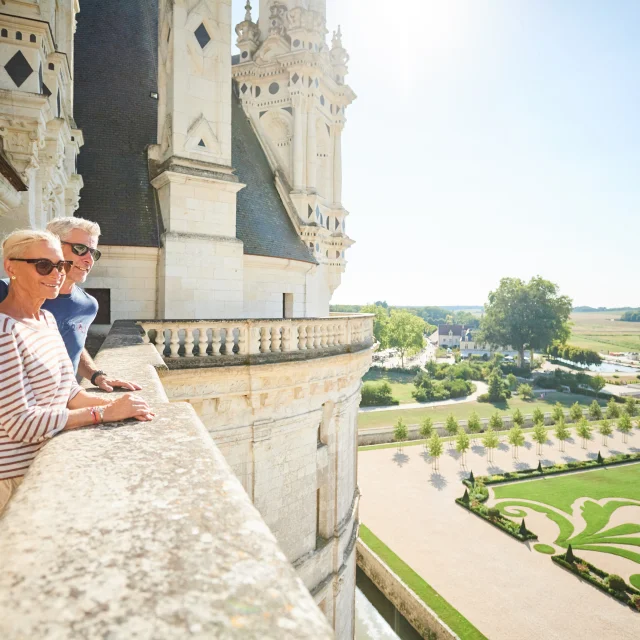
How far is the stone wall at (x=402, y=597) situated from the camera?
17.6 m

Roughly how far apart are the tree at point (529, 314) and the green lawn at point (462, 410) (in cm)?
1548

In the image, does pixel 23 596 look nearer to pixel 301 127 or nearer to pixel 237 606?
pixel 237 606

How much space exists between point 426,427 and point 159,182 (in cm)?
3317

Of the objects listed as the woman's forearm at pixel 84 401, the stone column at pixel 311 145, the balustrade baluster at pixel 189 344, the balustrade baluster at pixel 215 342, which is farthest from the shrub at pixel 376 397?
the woman's forearm at pixel 84 401

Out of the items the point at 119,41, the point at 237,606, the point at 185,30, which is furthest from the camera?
the point at 119,41

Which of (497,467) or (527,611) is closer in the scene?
(527,611)

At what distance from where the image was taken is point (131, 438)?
2.42 metres

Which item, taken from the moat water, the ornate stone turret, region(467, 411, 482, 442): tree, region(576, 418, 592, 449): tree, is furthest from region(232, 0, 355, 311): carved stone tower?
region(576, 418, 592, 449): tree

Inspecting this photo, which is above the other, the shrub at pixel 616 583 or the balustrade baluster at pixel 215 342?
the balustrade baluster at pixel 215 342

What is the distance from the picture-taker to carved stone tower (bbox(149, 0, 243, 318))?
1091 centimetres

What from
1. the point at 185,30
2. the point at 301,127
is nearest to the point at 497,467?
the point at 301,127

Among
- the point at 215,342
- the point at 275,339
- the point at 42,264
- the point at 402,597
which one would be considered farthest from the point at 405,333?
the point at 42,264

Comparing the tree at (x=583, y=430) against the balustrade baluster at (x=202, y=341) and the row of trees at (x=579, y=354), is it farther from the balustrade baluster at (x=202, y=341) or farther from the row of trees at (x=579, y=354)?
the row of trees at (x=579, y=354)

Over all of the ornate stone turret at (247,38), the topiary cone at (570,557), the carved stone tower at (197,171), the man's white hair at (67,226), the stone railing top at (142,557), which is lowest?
the topiary cone at (570,557)
